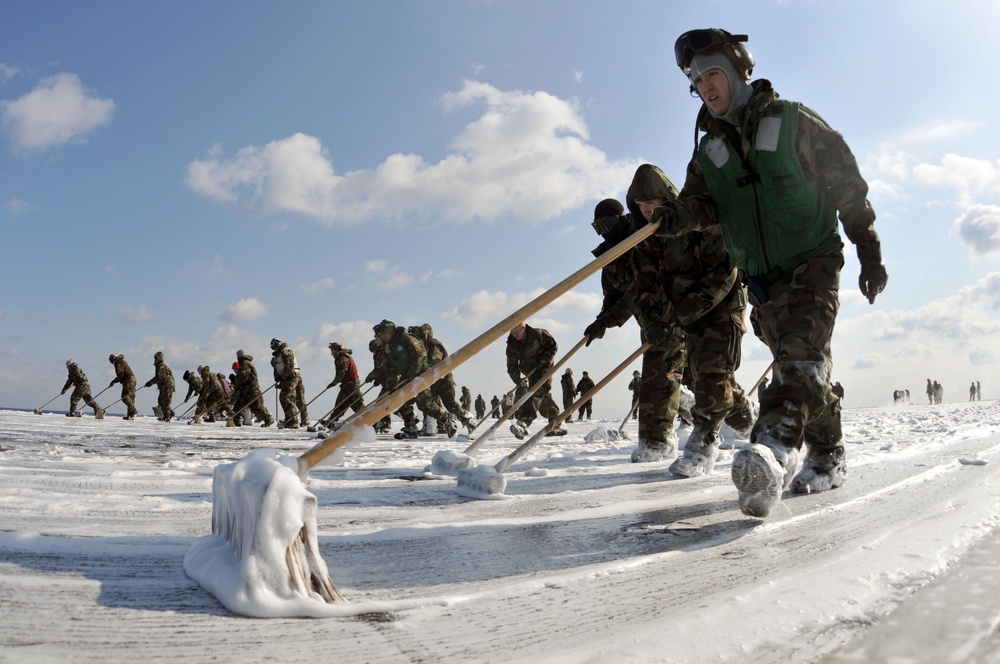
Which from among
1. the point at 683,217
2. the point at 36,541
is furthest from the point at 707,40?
the point at 36,541

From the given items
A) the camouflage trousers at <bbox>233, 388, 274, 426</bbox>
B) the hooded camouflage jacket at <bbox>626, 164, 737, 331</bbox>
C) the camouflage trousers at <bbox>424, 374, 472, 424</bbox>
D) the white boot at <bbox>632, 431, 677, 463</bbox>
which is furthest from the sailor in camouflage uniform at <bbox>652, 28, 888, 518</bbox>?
the camouflage trousers at <bbox>233, 388, 274, 426</bbox>

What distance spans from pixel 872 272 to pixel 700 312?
4.42ft

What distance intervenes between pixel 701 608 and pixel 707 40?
7.90ft

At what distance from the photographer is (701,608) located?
115 centimetres

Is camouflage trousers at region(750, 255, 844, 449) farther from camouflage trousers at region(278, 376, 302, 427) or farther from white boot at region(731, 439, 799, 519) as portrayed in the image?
camouflage trousers at region(278, 376, 302, 427)

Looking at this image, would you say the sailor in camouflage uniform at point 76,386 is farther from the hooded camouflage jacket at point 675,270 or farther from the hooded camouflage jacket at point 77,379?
the hooded camouflage jacket at point 675,270

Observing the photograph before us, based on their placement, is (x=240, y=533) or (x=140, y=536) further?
(x=140, y=536)

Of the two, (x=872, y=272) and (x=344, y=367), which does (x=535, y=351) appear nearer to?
(x=344, y=367)

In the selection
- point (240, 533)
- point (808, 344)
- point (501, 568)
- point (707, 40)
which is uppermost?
point (707, 40)

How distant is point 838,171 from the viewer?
2516mm

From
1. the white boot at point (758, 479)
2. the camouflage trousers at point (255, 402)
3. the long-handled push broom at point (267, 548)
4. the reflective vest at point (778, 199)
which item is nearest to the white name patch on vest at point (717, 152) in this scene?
the reflective vest at point (778, 199)

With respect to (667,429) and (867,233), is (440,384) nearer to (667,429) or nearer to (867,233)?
(667,429)

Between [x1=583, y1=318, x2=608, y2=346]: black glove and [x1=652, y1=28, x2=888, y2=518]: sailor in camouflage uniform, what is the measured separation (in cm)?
208

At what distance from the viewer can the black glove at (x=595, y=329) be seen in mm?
4906
